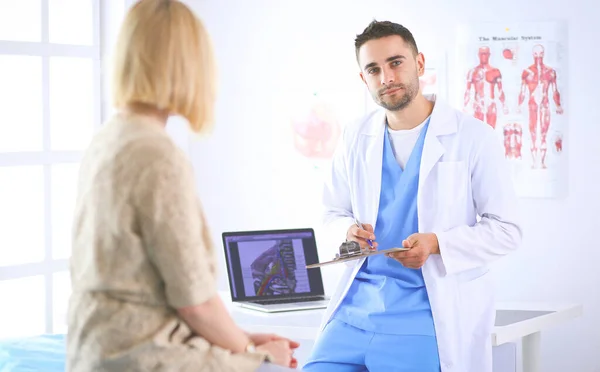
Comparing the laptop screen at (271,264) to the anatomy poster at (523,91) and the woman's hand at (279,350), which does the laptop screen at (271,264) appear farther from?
the woman's hand at (279,350)

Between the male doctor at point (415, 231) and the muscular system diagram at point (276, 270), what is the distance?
0.53 metres

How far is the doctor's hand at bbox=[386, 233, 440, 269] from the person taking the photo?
234cm

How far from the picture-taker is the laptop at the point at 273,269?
3119mm

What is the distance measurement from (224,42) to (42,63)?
3.18 ft

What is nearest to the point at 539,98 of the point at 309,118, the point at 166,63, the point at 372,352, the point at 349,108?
the point at 349,108

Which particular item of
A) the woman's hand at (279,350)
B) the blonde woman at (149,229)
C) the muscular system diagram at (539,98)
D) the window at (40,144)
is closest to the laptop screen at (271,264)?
the window at (40,144)

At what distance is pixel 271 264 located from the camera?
10.4ft

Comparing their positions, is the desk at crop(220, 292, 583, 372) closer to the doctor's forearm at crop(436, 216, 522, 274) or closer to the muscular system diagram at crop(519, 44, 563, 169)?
the doctor's forearm at crop(436, 216, 522, 274)

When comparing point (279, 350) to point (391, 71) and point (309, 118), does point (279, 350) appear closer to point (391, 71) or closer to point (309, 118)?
point (391, 71)

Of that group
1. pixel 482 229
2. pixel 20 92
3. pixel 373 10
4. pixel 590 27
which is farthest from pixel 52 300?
pixel 590 27

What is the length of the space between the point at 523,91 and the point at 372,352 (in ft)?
6.17

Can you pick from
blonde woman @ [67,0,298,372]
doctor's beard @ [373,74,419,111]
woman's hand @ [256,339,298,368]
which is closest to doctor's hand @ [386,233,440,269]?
doctor's beard @ [373,74,419,111]

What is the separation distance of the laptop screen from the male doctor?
0.53m

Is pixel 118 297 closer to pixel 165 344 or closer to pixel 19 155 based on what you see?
pixel 165 344
